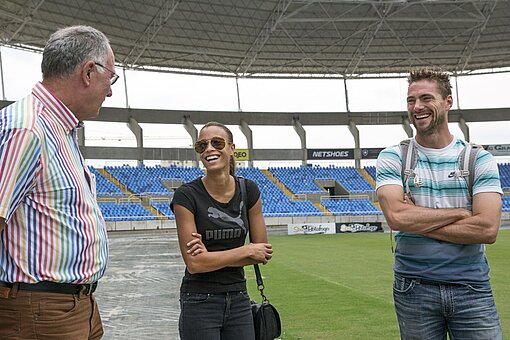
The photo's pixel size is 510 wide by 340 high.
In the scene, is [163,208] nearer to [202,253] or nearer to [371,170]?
[371,170]

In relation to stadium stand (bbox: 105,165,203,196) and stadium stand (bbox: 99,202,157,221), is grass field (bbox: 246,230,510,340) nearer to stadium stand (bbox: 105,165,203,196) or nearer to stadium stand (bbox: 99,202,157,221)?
stadium stand (bbox: 99,202,157,221)

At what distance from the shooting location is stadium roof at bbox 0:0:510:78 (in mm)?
36078

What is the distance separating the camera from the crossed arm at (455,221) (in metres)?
3.36

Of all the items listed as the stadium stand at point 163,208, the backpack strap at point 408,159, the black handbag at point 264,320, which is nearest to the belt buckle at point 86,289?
the black handbag at point 264,320

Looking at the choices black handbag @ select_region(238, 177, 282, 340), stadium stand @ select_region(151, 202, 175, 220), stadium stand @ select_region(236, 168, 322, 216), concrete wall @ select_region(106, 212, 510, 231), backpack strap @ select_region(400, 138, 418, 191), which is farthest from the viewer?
stadium stand @ select_region(236, 168, 322, 216)

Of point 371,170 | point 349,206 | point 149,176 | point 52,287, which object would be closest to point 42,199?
point 52,287

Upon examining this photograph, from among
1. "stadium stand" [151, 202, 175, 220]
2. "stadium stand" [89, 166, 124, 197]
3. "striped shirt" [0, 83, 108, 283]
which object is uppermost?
"stadium stand" [89, 166, 124, 197]

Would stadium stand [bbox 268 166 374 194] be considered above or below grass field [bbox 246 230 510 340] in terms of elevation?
above

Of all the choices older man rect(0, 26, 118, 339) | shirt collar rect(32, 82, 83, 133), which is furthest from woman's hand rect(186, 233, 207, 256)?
shirt collar rect(32, 82, 83, 133)

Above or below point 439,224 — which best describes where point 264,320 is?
below

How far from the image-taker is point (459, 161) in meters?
3.46

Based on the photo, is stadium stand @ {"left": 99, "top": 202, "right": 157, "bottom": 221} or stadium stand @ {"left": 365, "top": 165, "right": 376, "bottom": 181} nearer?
stadium stand @ {"left": 99, "top": 202, "right": 157, "bottom": 221}

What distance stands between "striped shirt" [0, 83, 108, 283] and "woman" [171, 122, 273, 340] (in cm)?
110

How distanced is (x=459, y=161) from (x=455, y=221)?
36 cm
